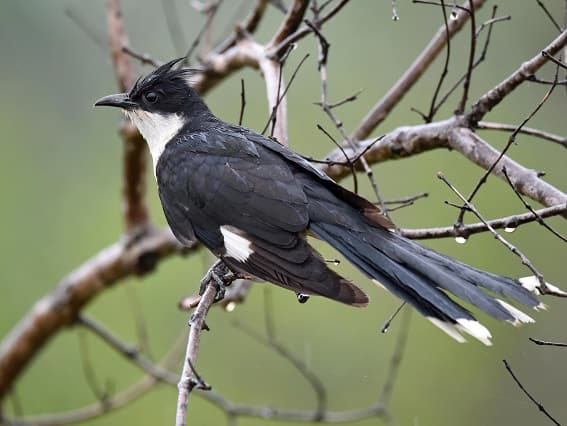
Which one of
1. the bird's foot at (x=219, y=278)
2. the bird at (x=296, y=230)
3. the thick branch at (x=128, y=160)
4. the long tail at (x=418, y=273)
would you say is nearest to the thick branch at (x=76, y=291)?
the thick branch at (x=128, y=160)

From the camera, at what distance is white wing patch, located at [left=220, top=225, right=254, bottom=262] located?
8.85ft

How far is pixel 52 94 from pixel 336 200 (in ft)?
17.6

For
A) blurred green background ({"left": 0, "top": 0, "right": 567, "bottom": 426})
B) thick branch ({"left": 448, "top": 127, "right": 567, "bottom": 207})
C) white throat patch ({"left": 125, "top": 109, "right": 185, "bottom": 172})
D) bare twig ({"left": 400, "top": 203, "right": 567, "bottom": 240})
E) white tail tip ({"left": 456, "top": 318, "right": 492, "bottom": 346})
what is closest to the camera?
white tail tip ({"left": 456, "top": 318, "right": 492, "bottom": 346})

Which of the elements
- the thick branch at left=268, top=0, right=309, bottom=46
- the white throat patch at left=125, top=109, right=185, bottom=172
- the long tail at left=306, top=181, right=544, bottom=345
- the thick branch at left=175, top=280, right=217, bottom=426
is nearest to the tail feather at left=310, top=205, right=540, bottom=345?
the long tail at left=306, top=181, right=544, bottom=345

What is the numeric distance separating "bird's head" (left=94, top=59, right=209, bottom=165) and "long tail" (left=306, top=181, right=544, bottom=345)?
2.90ft

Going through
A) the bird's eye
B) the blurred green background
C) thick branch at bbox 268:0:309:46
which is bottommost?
the blurred green background

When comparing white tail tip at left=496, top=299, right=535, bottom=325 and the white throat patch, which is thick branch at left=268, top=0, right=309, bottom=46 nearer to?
the white throat patch

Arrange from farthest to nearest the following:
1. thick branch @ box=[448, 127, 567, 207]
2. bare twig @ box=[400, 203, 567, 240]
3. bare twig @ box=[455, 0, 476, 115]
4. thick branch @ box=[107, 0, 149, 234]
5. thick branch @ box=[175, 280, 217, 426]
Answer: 1. thick branch @ box=[107, 0, 149, 234]
2. bare twig @ box=[455, 0, 476, 115]
3. thick branch @ box=[448, 127, 567, 207]
4. bare twig @ box=[400, 203, 567, 240]
5. thick branch @ box=[175, 280, 217, 426]

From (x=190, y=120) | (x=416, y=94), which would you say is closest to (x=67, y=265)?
(x=416, y=94)

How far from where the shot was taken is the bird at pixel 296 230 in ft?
7.79

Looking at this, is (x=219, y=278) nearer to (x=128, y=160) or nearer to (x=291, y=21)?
(x=291, y=21)

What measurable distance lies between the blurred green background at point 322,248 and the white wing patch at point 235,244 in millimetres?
2097

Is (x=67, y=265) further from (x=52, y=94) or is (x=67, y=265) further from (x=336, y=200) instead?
(x=336, y=200)

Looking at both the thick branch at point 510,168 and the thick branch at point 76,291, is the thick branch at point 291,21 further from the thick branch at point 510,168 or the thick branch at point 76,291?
the thick branch at point 76,291
